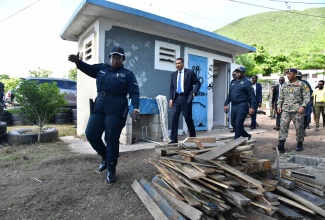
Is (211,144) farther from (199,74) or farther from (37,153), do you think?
(199,74)

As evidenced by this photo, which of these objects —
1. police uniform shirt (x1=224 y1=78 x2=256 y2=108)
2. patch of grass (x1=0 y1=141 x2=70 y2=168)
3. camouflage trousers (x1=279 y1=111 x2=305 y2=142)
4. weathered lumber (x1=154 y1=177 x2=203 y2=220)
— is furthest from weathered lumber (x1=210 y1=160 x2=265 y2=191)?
patch of grass (x1=0 y1=141 x2=70 y2=168)

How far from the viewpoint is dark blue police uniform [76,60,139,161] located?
11.2 feet

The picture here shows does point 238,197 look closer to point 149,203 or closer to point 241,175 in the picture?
point 241,175

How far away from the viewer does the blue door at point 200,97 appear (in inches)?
328

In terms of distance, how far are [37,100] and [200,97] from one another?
4976mm

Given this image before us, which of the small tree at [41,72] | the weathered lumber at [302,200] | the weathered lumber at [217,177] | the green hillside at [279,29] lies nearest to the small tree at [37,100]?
the weathered lumber at [217,177]

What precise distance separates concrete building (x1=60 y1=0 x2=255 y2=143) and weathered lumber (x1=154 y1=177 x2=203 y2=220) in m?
3.43

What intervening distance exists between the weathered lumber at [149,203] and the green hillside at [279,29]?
55.7m

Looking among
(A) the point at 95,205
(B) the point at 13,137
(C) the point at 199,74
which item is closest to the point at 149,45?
(C) the point at 199,74

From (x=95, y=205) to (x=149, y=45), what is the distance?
513cm

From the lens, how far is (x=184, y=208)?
2.45m

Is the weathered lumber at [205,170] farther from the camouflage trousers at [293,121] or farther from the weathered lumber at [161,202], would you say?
the camouflage trousers at [293,121]

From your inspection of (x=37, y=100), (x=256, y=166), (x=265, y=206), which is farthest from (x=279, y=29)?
(x=265, y=206)

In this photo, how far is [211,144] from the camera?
3494 millimetres
